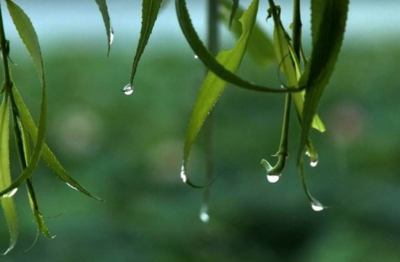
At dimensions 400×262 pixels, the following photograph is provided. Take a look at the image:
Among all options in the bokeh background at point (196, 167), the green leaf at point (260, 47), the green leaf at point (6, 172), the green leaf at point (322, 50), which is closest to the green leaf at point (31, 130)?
the green leaf at point (6, 172)

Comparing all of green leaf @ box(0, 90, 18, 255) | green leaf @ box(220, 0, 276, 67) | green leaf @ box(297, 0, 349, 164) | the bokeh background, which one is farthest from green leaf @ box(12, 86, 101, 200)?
the bokeh background

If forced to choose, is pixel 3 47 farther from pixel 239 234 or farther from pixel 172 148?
pixel 172 148

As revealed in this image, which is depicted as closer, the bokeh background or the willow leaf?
the willow leaf

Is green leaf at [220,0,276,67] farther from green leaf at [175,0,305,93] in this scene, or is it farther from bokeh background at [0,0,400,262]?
bokeh background at [0,0,400,262]

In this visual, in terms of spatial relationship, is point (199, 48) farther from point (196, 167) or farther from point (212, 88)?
point (196, 167)

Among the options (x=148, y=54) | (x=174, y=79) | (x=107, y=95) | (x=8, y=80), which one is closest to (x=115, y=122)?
(x=107, y=95)
